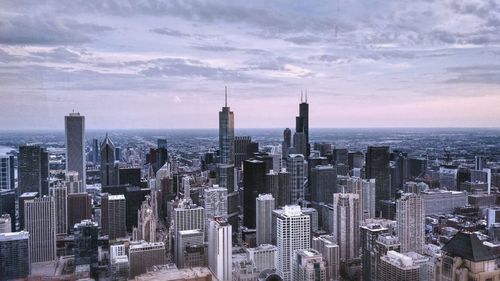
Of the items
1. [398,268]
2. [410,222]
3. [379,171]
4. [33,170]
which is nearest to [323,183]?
[379,171]

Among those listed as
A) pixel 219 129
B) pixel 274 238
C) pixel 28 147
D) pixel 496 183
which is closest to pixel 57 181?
pixel 28 147

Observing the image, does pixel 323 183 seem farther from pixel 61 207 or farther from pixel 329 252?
pixel 61 207

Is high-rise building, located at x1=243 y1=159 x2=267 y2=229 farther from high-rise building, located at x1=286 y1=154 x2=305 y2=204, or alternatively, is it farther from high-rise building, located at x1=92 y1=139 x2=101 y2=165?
high-rise building, located at x1=92 y1=139 x2=101 y2=165

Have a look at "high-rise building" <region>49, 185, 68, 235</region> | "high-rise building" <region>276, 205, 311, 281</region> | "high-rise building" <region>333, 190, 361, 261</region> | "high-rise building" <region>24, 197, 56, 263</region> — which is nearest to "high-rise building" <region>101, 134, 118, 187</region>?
"high-rise building" <region>49, 185, 68, 235</region>

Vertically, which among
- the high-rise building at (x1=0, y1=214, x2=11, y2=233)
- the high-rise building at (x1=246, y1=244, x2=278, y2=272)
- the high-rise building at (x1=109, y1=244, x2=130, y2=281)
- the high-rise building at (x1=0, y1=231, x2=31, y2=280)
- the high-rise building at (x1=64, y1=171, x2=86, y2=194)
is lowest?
the high-rise building at (x1=246, y1=244, x2=278, y2=272)

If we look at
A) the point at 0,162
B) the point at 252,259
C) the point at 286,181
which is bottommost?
the point at 252,259

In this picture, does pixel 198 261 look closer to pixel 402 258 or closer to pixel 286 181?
pixel 402 258
